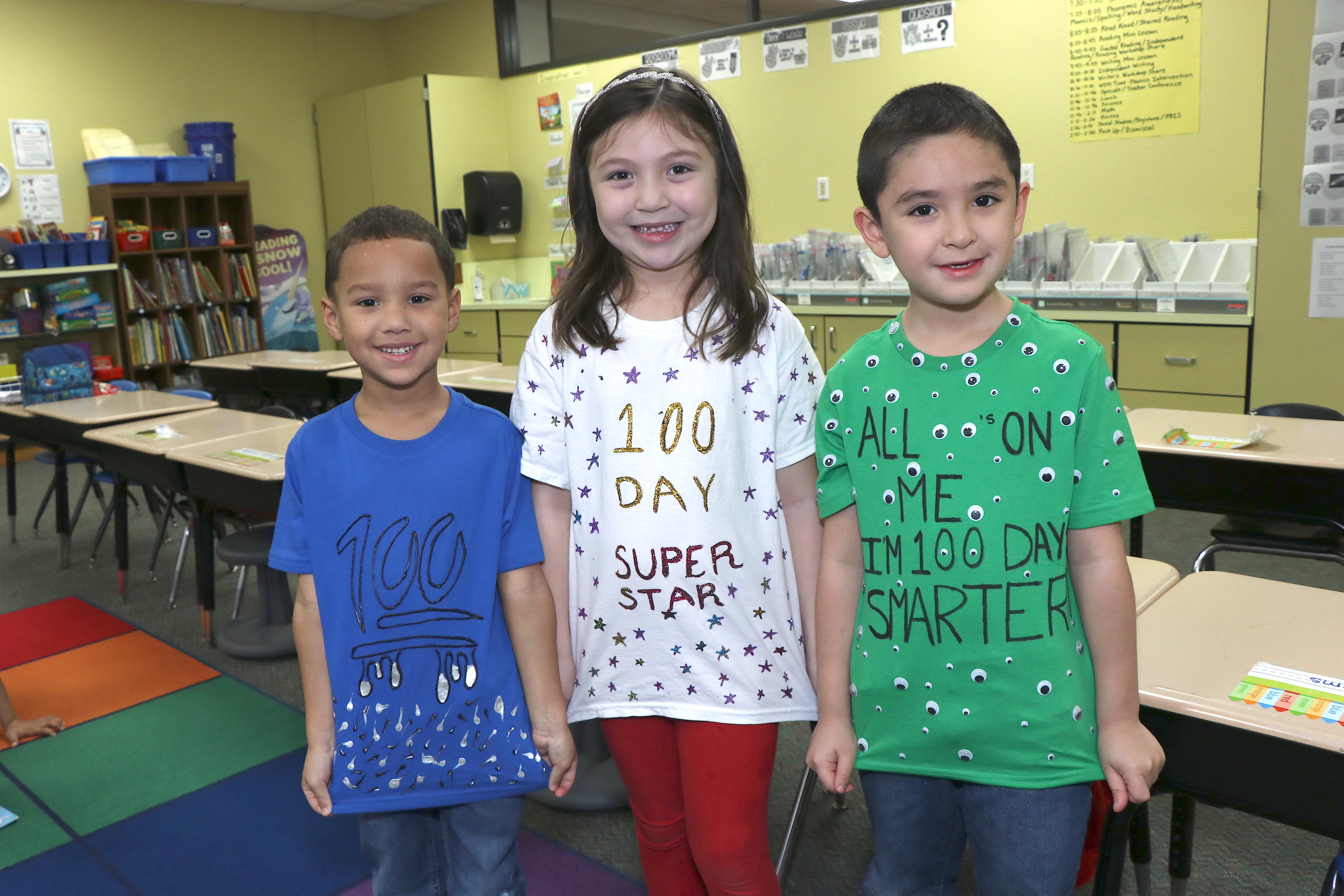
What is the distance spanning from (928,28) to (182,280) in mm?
5299

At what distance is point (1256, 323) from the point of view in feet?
13.4

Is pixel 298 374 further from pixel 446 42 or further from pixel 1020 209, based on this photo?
pixel 1020 209

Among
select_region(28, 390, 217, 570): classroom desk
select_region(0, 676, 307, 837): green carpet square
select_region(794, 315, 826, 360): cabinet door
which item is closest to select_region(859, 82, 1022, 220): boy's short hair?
select_region(0, 676, 307, 837): green carpet square

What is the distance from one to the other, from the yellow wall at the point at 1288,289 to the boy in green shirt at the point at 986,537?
3.68 metres

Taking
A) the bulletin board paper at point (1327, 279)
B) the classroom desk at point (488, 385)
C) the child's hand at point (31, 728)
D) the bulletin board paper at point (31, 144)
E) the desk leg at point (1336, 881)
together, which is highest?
the bulletin board paper at point (31, 144)

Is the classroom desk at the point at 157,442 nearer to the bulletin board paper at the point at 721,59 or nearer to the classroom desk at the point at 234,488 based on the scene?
the classroom desk at the point at 234,488

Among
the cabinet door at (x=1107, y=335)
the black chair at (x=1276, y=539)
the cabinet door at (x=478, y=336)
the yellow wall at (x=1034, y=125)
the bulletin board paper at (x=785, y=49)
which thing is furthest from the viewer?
the cabinet door at (x=478, y=336)

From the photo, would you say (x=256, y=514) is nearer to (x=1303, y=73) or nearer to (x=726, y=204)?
(x=726, y=204)

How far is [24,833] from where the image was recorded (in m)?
2.25

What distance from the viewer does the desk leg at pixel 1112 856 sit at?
1.23 metres

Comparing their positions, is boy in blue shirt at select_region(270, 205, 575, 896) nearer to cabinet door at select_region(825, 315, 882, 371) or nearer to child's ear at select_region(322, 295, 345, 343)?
child's ear at select_region(322, 295, 345, 343)

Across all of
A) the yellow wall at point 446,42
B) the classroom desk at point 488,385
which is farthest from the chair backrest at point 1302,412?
the yellow wall at point 446,42

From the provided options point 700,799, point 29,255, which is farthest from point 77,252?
point 700,799

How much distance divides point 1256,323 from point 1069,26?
177cm
